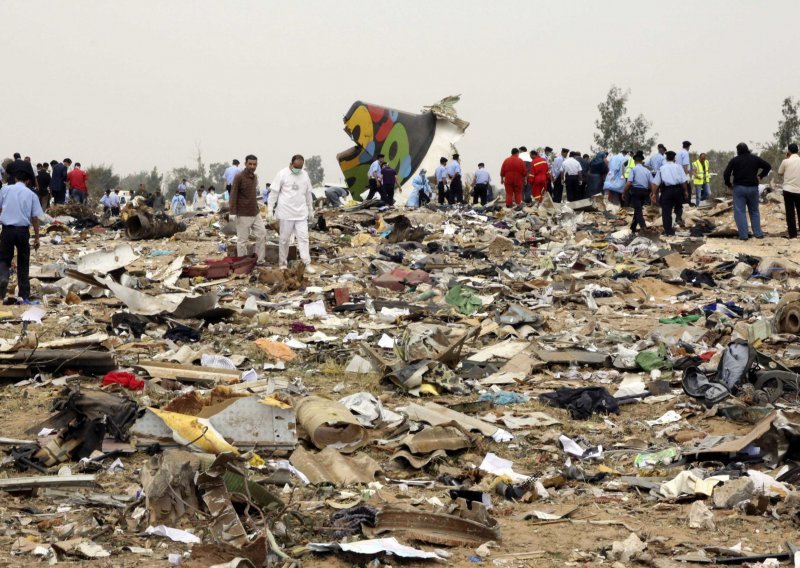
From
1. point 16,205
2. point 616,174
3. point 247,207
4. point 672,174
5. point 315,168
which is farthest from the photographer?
point 315,168

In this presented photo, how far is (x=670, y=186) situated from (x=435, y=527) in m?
13.1

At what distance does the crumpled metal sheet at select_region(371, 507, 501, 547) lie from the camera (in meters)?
4.50

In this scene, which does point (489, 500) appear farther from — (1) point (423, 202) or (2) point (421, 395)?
(1) point (423, 202)

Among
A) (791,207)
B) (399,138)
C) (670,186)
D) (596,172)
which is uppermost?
(399,138)

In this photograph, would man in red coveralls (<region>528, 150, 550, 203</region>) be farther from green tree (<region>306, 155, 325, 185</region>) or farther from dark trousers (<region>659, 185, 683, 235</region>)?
green tree (<region>306, 155, 325, 185</region>)

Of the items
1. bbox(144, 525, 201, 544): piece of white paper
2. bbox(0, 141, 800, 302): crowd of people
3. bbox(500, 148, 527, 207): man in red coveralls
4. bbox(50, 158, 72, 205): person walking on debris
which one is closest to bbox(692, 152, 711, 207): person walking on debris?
bbox(0, 141, 800, 302): crowd of people

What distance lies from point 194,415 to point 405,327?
4.05m

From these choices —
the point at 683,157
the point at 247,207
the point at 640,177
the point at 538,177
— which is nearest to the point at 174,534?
the point at 247,207

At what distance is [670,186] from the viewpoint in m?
16.6

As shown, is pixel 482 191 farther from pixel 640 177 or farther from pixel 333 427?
pixel 333 427

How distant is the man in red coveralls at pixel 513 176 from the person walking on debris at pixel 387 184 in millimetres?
2696

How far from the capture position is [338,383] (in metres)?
7.76

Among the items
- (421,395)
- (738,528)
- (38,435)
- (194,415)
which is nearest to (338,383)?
(421,395)

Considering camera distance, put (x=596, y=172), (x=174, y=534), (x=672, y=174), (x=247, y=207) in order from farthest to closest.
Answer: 1. (x=596, y=172)
2. (x=672, y=174)
3. (x=247, y=207)
4. (x=174, y=534)
